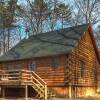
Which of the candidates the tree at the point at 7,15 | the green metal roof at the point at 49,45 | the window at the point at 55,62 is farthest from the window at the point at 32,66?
the tree at the point at 7,15

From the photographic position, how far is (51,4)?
59.9 metres

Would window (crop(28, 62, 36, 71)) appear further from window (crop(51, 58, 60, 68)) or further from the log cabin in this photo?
window (crop(51, 58, 60, 68))

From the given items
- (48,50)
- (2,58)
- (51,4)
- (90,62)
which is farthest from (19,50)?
(51,4)

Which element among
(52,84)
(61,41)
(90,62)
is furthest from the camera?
(90,62)

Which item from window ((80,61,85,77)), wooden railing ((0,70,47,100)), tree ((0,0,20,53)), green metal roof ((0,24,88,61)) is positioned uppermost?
tree ((0,0,20,53))

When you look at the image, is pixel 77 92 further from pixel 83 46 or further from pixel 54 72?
pixel 83 46

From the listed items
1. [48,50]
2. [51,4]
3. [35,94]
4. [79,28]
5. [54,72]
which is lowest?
[35,94]

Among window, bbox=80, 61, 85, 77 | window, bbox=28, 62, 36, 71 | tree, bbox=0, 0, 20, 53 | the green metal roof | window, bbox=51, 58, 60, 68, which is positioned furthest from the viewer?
tree, bbox=0, 0, 20, 53

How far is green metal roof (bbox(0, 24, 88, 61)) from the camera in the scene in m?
33.1

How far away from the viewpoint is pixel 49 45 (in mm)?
35625

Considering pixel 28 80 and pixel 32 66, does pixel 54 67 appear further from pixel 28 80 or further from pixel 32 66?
pixel 28 80

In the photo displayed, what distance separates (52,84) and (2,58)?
838cm

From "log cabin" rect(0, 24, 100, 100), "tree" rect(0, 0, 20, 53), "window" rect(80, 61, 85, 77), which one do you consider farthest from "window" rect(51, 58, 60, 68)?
"tree" rect(0, 0, 20, 53)

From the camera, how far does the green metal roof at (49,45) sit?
109ft
